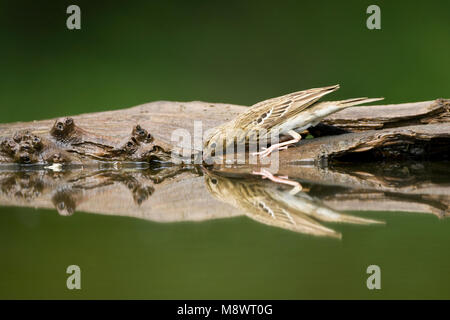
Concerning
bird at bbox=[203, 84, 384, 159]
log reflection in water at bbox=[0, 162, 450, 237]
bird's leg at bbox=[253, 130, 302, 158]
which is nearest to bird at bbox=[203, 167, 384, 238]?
log reflection in water at bbox=[0, 162, 450, 237]

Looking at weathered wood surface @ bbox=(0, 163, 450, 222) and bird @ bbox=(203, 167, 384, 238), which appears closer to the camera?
bird @ bbox=(203, 167, 384, 238)

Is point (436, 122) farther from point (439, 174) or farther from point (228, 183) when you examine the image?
point (228, 183)

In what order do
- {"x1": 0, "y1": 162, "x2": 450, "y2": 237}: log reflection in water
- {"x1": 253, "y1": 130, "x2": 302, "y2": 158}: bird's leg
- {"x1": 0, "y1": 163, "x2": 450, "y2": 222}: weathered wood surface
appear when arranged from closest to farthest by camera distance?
1. {"x1": 0, "y1": 162, "x2": 450, "y2": 237}: log reflection in water
2. {"x1": 0, "y1": 163, "x2": 450, "y2": 222}: weathered wood surface
3. {"x1": 253, "y1": 130, "x2": 302, "y2": 158}: bird's leg

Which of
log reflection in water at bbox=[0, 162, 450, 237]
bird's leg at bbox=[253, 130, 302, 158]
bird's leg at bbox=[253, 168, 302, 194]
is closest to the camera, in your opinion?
log reflection in water at bbox=[0, 162, 450, 237]

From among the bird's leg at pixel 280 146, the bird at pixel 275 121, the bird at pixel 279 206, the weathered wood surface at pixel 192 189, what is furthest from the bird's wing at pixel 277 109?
the bird at pixel 279 206

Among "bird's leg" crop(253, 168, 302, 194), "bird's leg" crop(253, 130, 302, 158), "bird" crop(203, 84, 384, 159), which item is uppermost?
"bird" crop(203, 84, 384, 159)

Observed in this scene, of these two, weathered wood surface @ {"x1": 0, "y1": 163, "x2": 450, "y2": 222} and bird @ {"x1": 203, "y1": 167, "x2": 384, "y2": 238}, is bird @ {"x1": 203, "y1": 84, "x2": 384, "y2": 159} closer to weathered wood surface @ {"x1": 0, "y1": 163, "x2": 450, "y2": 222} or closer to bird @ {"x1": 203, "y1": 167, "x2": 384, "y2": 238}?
weathered wood surface @ {"x1": 0, "y1": 163, "x2": 450, "y2": 222}

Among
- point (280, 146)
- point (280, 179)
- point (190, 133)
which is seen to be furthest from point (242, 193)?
point (190, 133)
